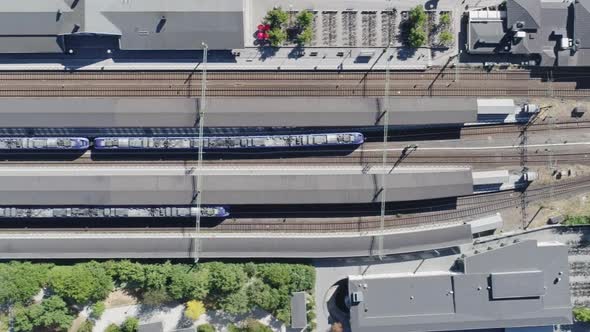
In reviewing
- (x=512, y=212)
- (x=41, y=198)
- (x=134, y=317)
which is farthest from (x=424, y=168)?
(x=41, y=198)

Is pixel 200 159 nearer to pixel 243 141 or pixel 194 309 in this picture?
pixel 243 141

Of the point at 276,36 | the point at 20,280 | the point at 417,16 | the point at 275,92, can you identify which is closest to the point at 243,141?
the point at 275,92

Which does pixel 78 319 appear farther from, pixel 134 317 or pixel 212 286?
pixel 212 286

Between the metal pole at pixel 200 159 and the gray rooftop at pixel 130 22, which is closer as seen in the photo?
the gray rooftop at pixel 130 22

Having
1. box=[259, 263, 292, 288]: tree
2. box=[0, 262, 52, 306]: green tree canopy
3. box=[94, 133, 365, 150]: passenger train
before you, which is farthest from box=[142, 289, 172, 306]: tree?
box=[94, 133, 365, 150]: passenger train

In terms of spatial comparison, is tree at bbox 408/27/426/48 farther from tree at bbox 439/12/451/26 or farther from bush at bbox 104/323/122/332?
bush at bbox 104/323/122/332

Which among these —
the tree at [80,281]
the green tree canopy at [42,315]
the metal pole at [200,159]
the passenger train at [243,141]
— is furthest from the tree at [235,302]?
the green tree canopy at [42,315]

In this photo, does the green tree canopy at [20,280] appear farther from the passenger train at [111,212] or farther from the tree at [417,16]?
the tree at [417,16]
